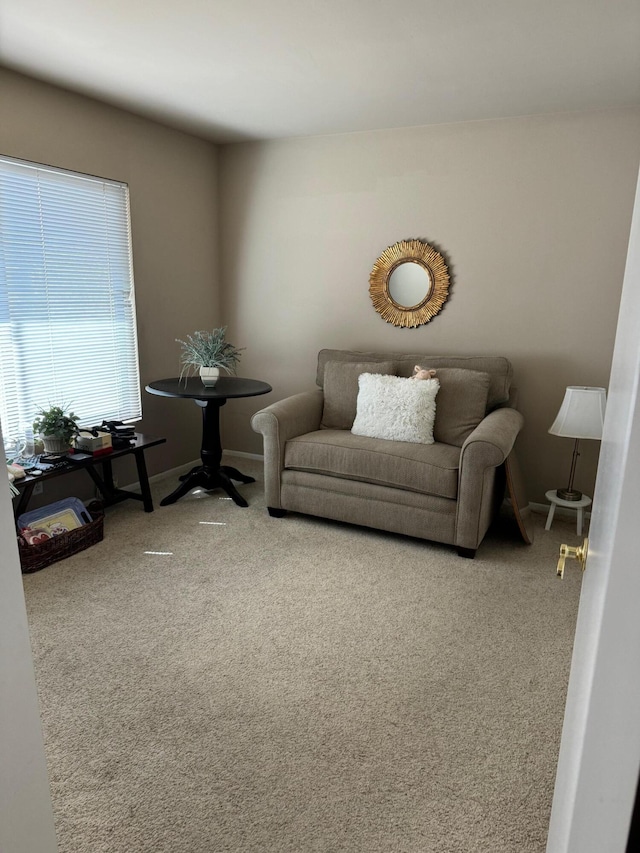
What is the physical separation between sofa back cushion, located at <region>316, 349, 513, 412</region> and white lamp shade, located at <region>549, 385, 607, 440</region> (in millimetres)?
412

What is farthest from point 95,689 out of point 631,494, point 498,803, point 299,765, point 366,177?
point 366,177

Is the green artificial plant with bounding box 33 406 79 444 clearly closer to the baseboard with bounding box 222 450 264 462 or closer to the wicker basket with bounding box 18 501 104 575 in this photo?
the wicker basket with bounding box 18 501 104 575

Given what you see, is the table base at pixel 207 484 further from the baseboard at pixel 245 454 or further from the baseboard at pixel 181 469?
the baseboard at pixel 245 454

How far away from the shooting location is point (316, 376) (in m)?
4.32

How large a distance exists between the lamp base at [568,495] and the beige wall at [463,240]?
24 centimetres

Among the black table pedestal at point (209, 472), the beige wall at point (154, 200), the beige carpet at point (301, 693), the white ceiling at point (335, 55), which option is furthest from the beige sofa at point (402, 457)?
the white ceiling at point (335, 55)

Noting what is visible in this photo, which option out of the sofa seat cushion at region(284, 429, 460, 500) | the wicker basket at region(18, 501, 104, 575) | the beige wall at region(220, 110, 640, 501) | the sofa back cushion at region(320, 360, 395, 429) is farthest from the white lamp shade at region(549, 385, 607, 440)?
the wicker basket at region(18, 501, 104, 575)

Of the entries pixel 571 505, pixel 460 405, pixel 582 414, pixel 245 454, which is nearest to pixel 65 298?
pixel 245 454

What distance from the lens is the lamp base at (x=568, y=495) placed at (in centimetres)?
343

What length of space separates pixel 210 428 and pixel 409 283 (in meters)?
1.66

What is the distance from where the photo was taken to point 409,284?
3.96 meters

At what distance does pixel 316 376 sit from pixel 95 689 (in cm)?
275

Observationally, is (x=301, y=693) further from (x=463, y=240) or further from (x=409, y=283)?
(x=463, y=240)

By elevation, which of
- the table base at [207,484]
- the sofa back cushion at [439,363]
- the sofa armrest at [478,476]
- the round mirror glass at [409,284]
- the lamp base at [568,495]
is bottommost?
the table base at [207,484]
